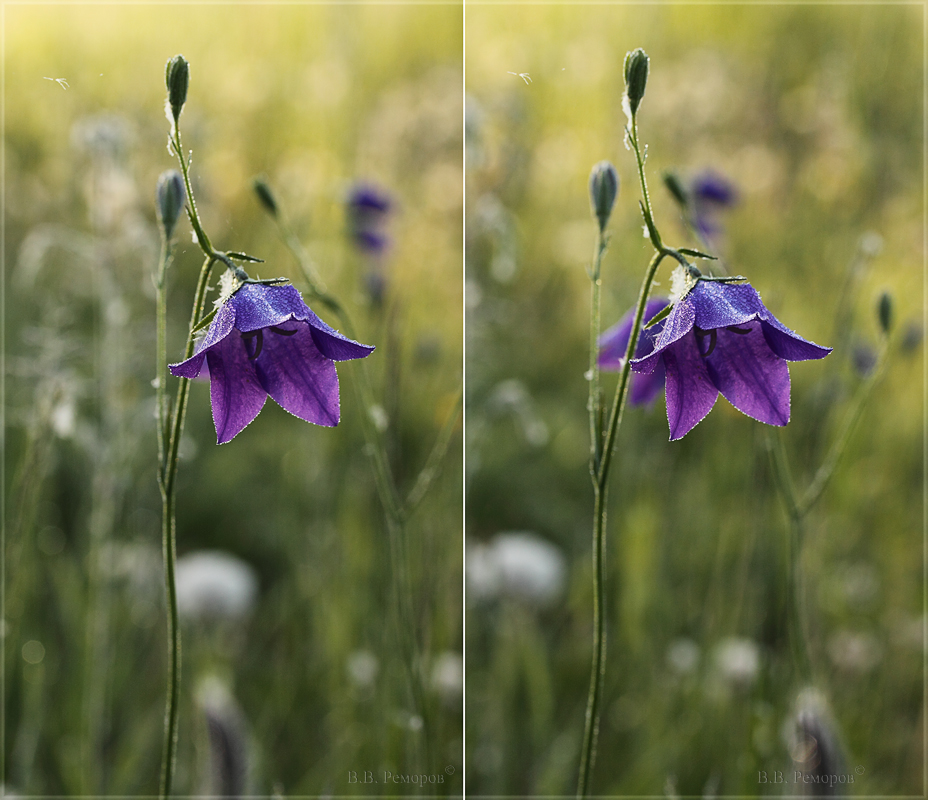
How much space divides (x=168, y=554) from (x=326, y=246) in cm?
80

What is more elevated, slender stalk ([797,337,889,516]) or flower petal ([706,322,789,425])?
flower petal ([706,322,789,425])

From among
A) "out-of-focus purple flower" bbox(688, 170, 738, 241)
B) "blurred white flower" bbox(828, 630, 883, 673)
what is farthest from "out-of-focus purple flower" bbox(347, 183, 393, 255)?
"blurred white flower" bbox(828, 630, 883, 673)

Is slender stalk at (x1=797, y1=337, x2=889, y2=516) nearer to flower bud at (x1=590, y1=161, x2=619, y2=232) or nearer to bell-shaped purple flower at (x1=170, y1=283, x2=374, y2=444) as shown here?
flower bud at (x1=590, y1=161, x2=619, y2=232)

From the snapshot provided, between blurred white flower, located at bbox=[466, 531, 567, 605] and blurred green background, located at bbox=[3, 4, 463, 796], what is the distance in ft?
0.50

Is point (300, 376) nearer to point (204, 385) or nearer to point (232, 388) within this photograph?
point (232, 388)

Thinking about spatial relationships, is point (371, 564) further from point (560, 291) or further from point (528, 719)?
point (560, 291)

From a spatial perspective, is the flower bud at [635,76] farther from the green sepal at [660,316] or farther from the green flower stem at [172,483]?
the green flower stem at [172,483]

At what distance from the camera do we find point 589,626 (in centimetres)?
122

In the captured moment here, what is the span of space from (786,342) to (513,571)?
28.6 inches

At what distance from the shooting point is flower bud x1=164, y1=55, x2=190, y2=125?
545 mm

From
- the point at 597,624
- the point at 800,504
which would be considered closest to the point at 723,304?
the point at 597,624

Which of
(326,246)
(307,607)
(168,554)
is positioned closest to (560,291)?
(326,246)

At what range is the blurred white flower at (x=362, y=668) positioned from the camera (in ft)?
3.39

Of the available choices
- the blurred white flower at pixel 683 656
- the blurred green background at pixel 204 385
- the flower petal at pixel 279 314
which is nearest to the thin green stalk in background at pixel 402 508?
the blurred green background at pixel 204 385
